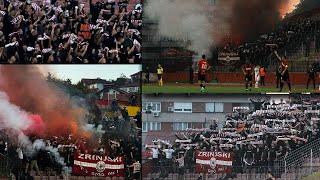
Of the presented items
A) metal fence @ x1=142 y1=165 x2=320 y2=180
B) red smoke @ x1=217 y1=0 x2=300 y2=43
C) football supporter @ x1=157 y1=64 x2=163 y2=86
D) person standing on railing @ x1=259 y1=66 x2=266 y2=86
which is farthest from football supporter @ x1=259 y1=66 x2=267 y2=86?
football supporter @ x1=157 y1=64 x2=163 y2=86

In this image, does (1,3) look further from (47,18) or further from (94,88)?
(94,88)

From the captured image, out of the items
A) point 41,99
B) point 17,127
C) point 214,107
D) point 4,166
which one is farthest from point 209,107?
point 4,166

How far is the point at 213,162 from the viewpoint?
9.02 meters

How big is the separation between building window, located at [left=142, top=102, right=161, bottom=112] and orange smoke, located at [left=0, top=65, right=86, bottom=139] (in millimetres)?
894

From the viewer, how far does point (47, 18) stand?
9.02 meters

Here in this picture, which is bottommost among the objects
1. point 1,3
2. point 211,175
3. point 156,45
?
point 211,175

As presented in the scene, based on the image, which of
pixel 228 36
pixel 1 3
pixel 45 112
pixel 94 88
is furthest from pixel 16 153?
pixel 228 36

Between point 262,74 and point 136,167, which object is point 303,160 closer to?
point 262,74

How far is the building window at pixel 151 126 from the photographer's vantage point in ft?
29.4

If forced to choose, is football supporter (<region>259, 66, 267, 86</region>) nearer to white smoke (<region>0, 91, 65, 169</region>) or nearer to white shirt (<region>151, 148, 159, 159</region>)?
white shirt (<region>151, 148, 159, 159</region>)

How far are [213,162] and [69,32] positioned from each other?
2686 millimetres

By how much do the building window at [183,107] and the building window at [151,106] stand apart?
0.74 feet

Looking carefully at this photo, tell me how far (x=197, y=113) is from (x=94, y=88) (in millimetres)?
1474

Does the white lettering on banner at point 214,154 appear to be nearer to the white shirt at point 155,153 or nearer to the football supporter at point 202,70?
the white shirt at point 155,153
